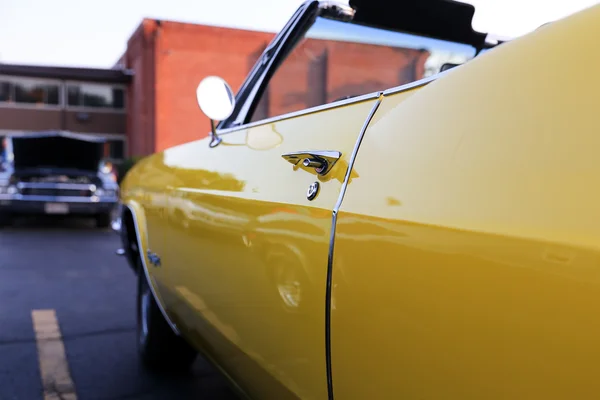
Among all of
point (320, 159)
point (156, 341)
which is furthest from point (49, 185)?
point (320, 159)

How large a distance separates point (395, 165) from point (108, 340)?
3258mm

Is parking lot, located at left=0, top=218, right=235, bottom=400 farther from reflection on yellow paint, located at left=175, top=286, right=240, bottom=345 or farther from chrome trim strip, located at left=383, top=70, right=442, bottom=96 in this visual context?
chrome trim strip, located at left=383, top=70, right=442, bottom=96

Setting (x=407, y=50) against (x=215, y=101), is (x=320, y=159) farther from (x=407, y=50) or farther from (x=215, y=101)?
(x=407, y=50)

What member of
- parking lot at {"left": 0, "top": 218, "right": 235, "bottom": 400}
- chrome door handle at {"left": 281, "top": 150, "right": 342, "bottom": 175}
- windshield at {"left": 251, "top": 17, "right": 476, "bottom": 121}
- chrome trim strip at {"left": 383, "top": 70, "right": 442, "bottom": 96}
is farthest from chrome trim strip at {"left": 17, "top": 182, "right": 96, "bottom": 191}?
chrome trim strip at {"left": 383, "top": 70, "right": 442, "bottom": 96}

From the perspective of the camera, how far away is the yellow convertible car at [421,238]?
0.92m

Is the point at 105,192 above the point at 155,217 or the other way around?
the other way around

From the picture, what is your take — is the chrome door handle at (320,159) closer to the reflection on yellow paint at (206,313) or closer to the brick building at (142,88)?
the reflection on yellow paint at (206,313)

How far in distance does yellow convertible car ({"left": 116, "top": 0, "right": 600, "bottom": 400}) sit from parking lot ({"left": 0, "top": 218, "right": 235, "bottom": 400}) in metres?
1.16

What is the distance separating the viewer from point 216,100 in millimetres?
2600

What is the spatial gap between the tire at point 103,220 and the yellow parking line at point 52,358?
6.21 metres

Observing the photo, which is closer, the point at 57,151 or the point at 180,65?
the point at 57,151

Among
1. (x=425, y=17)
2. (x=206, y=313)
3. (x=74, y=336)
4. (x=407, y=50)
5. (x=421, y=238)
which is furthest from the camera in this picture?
(x=74, y=336)

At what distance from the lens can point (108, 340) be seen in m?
3.97

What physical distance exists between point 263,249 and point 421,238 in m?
0.68
